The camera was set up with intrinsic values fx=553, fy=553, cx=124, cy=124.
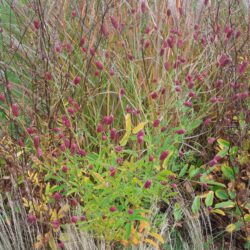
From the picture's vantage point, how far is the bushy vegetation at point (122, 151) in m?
2.18

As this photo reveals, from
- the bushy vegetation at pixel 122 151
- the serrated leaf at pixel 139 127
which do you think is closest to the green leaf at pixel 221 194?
the bushy vegetation at pixel 122 151

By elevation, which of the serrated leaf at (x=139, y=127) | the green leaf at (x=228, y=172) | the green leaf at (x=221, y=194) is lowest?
the green leaf at (x=221, y=194)

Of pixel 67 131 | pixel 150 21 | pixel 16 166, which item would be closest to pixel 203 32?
pixel 150 21

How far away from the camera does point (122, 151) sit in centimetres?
218

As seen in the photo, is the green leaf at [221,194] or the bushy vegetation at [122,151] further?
the green leaf at [221,194]

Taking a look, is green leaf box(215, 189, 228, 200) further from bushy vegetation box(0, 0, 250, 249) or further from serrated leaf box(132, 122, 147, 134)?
serrated leaf box(132, 122, 147, 134)

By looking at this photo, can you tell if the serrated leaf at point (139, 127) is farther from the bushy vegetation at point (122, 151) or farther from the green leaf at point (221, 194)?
the green leaf at point (221, 194)

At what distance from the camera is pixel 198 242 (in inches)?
95.2

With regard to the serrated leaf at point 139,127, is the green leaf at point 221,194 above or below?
below

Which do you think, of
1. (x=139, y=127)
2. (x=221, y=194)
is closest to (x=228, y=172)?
(x=221, y=194)

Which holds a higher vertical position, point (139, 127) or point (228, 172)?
point (139, 127)

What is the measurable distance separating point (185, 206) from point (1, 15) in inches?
78.0

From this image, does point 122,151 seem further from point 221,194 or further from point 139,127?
point 221,194

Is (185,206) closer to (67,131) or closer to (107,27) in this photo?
(67,131)
